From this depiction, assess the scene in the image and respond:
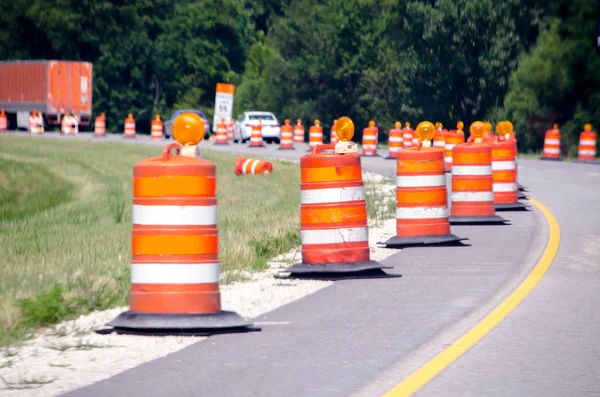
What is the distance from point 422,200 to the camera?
50.9ft

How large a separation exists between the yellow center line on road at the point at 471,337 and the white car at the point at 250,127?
45322 millimetres

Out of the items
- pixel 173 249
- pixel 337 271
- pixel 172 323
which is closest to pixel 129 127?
pixel 337 271

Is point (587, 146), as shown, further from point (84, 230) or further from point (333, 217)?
point (333, 217)

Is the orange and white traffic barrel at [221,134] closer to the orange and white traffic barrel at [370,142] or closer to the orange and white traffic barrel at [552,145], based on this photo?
the orange and white traffic barrel at [370,142]

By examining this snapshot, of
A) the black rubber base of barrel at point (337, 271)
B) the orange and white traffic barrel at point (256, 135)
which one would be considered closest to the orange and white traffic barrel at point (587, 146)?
the orange and white traffic barrel at point (256, 135)

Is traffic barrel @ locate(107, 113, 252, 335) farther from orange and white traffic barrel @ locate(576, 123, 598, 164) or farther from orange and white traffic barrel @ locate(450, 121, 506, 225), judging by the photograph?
orange and white traffic barrel @ locate(576, 123, 598, 164)

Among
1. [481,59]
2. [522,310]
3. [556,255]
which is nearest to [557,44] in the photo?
[481,59]

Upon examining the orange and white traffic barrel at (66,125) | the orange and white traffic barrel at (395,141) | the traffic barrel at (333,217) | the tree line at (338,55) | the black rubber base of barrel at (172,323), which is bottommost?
the orange and white traffic barrel at (66,125)

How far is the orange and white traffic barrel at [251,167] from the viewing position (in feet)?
112

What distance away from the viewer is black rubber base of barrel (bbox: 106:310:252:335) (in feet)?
30.5

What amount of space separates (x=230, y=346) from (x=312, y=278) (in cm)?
380

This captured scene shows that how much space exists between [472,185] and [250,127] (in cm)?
4139

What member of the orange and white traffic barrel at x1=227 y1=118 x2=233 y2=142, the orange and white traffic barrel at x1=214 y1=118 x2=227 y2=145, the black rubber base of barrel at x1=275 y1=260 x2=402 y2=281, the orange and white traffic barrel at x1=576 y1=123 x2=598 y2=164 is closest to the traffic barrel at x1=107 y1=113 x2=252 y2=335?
the black rubber base of barrel at x1=275 y1=260 x2=402 y2=281

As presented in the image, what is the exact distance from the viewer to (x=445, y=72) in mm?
60000
